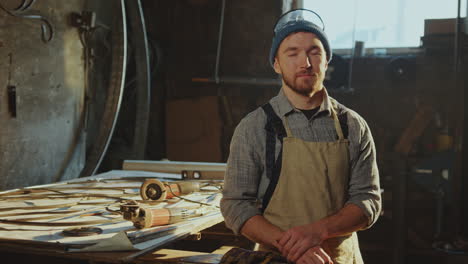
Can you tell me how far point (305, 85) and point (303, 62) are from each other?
0.09 meters

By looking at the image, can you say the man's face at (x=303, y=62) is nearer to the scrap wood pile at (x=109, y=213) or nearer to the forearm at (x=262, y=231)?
the forearm at (x=262, y=231)

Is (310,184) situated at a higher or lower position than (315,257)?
higher

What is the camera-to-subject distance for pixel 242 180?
2162mm

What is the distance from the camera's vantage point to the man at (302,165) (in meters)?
2.13

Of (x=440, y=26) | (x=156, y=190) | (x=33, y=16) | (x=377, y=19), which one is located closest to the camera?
(x=156, y=190)

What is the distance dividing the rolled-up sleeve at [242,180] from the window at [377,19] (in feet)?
16.4

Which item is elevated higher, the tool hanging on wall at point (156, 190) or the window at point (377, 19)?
the window at point (377, 19)

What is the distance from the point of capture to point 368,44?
22.9 ft

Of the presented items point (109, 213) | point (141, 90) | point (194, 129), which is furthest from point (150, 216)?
point (194, 129)

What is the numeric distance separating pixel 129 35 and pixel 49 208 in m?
4.37

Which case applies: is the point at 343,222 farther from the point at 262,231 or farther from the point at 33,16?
the point at 33,16

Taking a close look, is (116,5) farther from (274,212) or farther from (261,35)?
(274,212)

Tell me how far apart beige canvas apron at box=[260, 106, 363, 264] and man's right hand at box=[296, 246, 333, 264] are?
0.16m

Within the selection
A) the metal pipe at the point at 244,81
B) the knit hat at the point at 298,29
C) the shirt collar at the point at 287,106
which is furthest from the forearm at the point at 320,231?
the metal pipe at the point at 244,81
